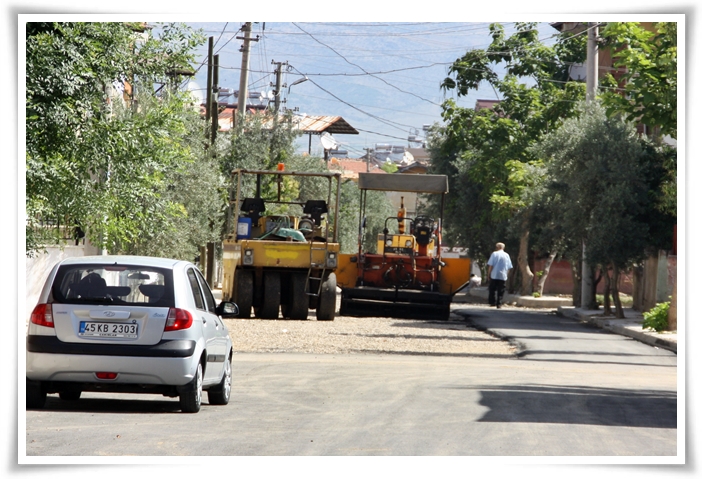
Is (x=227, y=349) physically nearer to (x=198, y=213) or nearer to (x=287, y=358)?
(x=287, y=358)

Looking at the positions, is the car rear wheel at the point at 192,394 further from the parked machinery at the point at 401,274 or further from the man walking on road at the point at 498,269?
the man walking on road at the point at 498,269

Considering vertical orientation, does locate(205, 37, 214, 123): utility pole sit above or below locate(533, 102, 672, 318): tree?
above

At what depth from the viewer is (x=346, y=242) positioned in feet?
195

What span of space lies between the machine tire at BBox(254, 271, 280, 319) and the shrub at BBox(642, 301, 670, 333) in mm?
7126

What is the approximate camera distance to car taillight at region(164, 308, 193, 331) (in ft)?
33.2

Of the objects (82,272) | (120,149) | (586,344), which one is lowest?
(586,344)

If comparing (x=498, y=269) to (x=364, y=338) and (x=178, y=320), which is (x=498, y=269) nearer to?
(x=364, y=338)

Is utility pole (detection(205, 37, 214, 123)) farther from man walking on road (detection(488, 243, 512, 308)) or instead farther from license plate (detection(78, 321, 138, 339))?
license plate (detection(78, 321, 138, 339))

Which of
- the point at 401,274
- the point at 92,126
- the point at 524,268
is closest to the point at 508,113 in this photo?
the point at 524,268

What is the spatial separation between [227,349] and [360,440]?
2.88 meters

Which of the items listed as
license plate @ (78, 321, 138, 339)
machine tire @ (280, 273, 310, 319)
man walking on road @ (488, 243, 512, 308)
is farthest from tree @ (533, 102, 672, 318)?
license plate @ (78, 321, 138, 339)

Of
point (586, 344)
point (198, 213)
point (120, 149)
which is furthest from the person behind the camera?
point (198, 213)

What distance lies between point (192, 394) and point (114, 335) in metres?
0.85

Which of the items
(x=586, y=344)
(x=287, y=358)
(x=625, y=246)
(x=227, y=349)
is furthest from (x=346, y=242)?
(x=227, y=349)
